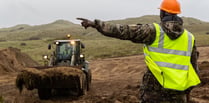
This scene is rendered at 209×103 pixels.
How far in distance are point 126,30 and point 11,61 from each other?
22886 mm

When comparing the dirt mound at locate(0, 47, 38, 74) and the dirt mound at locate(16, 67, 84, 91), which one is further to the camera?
the dirt mound at locate(0, 47, 38, 74)

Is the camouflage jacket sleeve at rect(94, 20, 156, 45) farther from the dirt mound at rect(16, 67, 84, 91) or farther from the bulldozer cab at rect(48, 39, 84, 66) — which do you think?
the bulldozer cab at rect(48, 39, 84, 66)

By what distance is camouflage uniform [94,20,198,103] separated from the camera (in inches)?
126

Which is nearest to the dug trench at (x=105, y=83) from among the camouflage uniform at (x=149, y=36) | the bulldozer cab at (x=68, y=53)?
the bulldozer cab at (x=68, y=53)

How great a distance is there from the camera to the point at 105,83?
55.3ft

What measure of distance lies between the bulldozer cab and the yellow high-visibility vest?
33.6 feet

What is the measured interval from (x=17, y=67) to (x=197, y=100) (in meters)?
18.0

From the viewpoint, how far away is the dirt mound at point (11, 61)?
77.4ft

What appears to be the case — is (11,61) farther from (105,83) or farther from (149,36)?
(149,36)

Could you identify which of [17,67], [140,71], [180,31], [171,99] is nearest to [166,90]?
[171,99]

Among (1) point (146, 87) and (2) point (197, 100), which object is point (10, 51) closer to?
(2) point (197, 100)

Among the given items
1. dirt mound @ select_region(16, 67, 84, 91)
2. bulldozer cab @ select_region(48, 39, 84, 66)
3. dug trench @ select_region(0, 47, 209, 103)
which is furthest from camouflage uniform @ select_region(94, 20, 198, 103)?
bulldozer cab @ select_region(48, 39, 84, 66)

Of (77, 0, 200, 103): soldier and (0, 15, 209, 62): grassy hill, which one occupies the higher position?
(77, 0, 200, 103): soldier

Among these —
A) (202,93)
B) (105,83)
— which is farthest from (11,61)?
(202,93)
